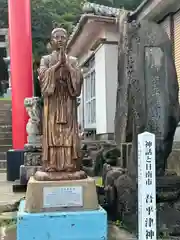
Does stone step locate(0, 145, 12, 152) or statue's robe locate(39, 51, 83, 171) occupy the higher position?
statue's robe locate(39, 51, 83, 171)

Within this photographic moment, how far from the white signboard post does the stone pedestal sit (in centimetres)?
158

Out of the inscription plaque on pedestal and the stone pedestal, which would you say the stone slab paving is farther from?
the inscription plaque on pedestal

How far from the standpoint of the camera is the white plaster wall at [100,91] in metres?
11.9

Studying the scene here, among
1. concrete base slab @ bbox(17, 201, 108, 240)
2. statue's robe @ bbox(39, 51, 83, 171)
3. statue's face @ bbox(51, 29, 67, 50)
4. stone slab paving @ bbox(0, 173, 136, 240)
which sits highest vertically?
statue's face @ bbox(51, 29, 67, 50)

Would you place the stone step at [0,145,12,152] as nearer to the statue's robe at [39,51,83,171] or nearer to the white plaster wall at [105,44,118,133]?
the white plaster wall at [105,44,118,133]

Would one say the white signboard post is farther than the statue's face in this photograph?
No

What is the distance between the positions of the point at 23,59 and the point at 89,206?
8.91 meters

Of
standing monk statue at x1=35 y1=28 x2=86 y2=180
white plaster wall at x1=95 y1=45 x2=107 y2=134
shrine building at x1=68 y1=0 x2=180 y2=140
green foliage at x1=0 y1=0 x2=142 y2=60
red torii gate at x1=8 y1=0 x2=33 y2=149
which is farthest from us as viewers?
green foliage at x1=0 y1=0 x2=142 y2=60

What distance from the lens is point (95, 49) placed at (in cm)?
1295

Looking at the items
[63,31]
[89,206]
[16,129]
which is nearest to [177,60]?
[63,31]

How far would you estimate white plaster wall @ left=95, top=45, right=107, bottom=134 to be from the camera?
11.9 m

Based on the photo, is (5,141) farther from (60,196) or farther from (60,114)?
(60,196)

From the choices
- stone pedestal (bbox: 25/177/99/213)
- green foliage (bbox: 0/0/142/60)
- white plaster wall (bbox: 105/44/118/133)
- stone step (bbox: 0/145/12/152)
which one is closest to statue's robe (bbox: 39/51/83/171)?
stone pedestal (bbox: 25/177/99/213)

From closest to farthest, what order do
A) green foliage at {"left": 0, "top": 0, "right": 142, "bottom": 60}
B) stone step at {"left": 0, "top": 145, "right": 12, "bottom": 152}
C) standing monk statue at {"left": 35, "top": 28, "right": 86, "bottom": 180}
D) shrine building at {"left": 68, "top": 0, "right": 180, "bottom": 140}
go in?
standing monk statue at {"left": 35, "top": 28, "right": 86, "bottom": 180}, shrine building at {"left": 68, "top": 0, "right": 180, "bottom": 140}, stone step at {"left": 0, "top": 145, "right": 12, "bottom": 152}, green foliage at {"left": 0, "top": 0, "right": 142, "bottom": 60}
